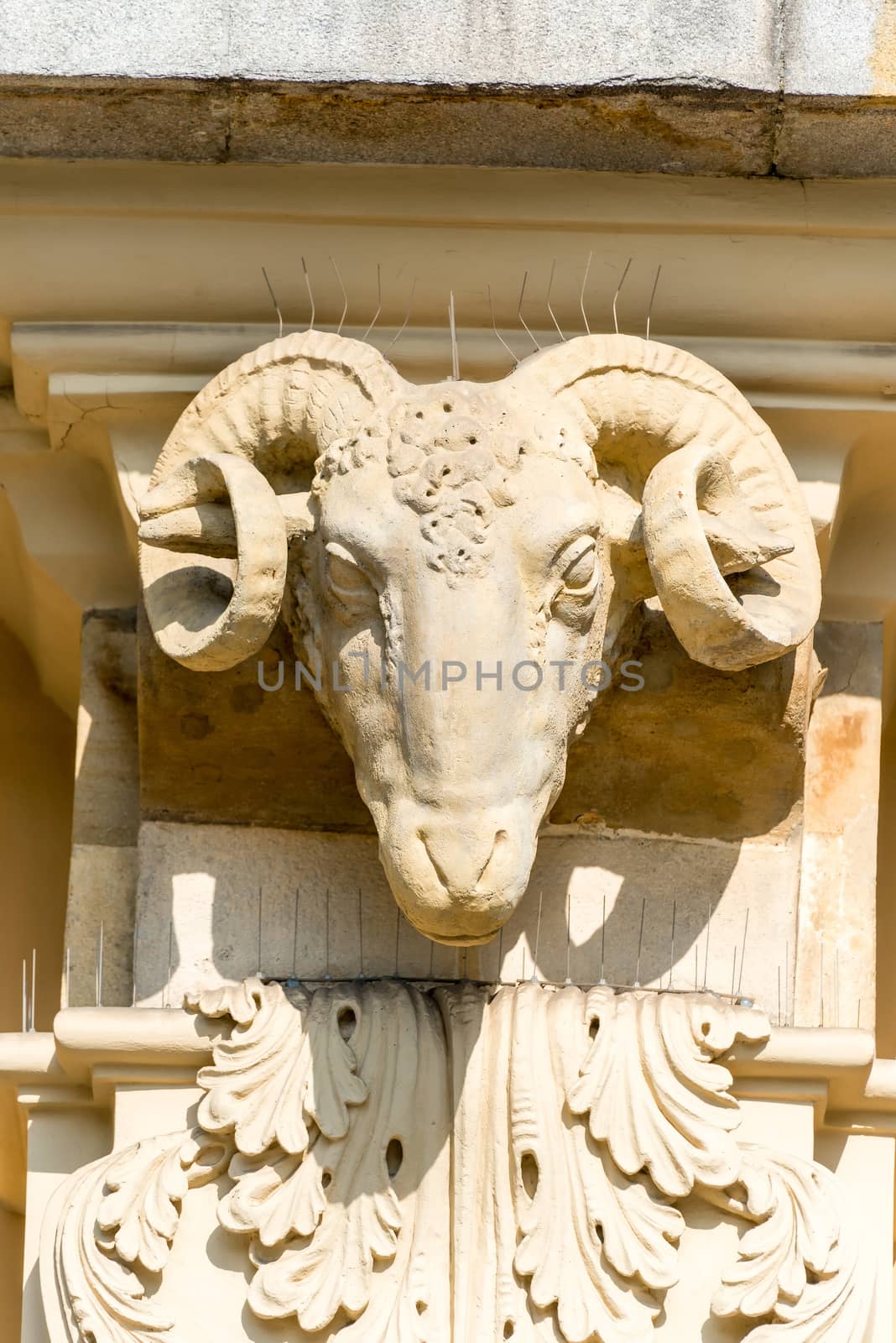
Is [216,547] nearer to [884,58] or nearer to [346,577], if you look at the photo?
[346,577]

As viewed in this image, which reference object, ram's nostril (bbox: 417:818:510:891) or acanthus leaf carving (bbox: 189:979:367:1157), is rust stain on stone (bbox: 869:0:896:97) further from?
acanthus leaf carving (bbox: 189:979:367:1157)

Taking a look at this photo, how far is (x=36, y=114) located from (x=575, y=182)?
82 centimetres

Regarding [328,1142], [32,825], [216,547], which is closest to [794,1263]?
[328,1142]

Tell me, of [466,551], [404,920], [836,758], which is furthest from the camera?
[836,758]

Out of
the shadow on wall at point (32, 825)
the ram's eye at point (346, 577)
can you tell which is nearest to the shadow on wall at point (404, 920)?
the ram's eye at point (346, 577)

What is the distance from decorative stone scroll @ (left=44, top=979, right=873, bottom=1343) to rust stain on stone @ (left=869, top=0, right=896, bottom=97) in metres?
1.35

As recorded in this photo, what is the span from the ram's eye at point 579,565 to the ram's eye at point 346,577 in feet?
0.88

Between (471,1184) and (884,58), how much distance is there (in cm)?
173

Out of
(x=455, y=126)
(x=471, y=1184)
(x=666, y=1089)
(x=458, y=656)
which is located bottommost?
(x=471, y=1184)

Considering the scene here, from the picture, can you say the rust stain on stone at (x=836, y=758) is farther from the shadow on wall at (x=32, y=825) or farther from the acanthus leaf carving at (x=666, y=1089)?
the shadow on wall at (x=32, y=825)

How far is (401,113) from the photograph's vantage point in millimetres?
4320

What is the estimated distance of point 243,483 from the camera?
13.5 ft

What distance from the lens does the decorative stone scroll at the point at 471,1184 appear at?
4.05 meters

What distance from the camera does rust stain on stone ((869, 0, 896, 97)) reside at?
167 inches
